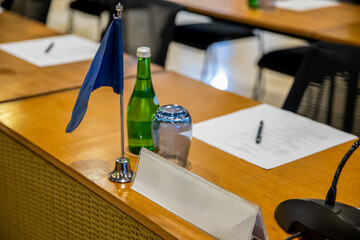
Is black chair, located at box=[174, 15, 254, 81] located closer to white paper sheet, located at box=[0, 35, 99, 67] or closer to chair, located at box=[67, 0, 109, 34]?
chair, located at box=[67, 0, 109, 34]

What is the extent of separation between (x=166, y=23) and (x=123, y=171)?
1.36 m

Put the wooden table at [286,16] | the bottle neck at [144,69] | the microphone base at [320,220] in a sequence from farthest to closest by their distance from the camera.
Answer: the wooden table at [286,16], the bottle neck at [144,69], the microphone base at [320,220]

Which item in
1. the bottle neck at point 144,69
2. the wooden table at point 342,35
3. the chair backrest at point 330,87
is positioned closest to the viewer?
the bottle neck at point 144,69

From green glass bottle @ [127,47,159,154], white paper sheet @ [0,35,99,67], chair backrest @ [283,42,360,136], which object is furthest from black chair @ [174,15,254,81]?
green glass bottle @ [127,47,159,154]

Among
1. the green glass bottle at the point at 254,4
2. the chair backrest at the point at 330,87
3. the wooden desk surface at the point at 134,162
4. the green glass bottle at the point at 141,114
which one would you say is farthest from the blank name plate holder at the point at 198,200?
the green glass bottle at the point at 254,4

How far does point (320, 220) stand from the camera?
2.83 ft

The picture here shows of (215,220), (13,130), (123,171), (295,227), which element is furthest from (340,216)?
(13,130)

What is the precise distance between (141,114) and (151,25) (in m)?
1.28

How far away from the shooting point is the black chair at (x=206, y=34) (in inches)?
135

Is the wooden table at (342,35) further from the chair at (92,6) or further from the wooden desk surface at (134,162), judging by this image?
the chair at (92,6)

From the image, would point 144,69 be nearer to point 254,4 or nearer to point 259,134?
point 259,134

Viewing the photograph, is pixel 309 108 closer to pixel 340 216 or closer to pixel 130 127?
pixel 130 127

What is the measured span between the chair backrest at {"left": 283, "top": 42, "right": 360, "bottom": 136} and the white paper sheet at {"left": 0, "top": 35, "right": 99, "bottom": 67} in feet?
2.74

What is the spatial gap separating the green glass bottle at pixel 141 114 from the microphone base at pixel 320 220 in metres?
0.39
